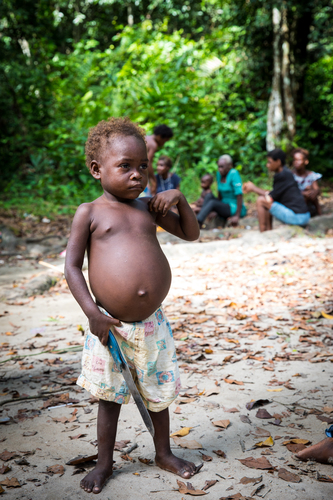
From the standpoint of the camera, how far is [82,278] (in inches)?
71.9

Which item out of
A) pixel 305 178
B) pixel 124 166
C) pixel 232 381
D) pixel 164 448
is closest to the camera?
pixel 124 166

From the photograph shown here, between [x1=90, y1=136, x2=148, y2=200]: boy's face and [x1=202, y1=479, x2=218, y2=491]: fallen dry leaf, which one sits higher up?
[x1=90, y1=136, x2=148, y2=200]: boy's face

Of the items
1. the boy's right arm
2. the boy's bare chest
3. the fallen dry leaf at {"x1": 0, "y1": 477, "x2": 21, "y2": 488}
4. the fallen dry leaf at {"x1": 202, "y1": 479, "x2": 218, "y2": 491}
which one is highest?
the boy's bare chest

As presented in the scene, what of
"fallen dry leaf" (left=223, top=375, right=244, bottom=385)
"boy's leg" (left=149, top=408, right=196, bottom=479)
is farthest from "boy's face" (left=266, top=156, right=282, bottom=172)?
"boy's leg" (left=149, top=408, right=196, bottom=479)

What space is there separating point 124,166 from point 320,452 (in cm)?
152

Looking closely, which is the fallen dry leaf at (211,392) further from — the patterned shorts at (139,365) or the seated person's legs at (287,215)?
the seated person's legs at (287,215)

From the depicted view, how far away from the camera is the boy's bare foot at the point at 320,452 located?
188 centimetres

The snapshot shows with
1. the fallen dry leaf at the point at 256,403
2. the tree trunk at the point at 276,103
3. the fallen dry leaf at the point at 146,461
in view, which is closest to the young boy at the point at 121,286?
the fallen dry leaf at the point at 146,461

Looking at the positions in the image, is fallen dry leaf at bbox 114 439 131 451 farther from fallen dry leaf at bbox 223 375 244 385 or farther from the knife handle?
fallen dry leaf at bbox 223 375 244 385

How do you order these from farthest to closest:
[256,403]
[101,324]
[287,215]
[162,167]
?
1. [162,167]
2. [287,215]
3. [256,403]
4. [101,324]

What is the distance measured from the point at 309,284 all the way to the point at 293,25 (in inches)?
370

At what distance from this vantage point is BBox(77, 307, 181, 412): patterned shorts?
1.83 metres

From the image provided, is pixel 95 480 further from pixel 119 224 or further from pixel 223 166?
pixel 223 166

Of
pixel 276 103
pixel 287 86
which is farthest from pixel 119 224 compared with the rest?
pixel 287 86
